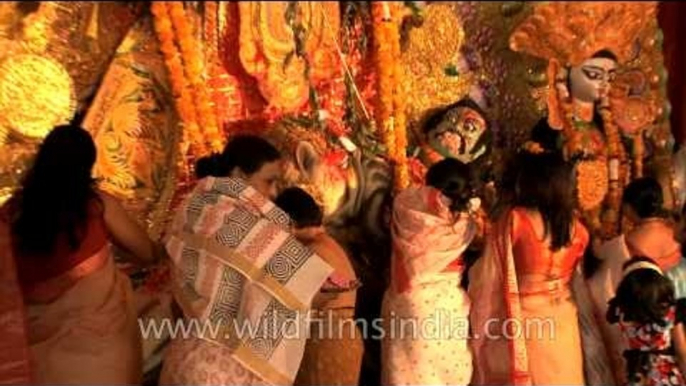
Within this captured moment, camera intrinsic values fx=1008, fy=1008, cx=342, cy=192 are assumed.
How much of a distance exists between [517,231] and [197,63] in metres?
1.80

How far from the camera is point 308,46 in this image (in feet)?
16.8

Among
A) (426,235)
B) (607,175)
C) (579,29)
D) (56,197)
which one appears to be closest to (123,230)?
(56,197)

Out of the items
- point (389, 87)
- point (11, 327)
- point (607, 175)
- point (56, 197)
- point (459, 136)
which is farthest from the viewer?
point (607, 175)

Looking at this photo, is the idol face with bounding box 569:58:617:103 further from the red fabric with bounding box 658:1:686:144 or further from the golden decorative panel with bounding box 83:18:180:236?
the golden decorative panel with bounding box 83:18:180:236

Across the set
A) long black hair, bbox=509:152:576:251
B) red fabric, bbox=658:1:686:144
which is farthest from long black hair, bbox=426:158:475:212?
red fabric, bbox=658:1:686:144

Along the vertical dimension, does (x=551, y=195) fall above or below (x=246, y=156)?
below

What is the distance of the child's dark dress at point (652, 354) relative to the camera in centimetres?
375

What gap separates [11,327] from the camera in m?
3.20

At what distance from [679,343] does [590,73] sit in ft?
6.40

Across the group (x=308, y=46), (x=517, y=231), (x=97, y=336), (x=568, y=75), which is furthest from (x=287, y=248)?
(x=568, y=75)

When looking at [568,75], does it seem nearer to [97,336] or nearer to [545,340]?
[545,340]

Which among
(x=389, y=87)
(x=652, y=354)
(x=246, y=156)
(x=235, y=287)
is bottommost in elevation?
(x=652, y=354)

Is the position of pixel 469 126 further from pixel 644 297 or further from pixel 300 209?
pixel 644 297

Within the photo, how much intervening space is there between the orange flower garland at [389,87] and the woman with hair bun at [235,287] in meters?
Result: 1.65
